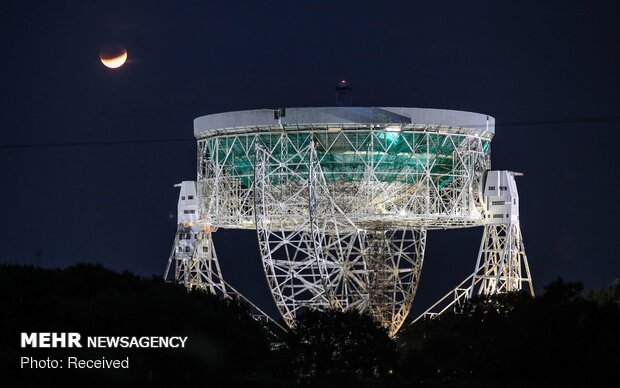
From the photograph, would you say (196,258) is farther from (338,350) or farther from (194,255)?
(338,350)

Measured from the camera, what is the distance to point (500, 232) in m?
87.4

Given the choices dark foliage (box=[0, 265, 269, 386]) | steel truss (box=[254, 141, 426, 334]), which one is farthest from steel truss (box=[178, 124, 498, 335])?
dark foliage (box=[0, 265, 269, 386])

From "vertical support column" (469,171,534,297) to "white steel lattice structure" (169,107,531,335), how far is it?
12cm

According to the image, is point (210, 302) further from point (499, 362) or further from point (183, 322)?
point (499, 362)

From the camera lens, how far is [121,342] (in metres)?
70.6

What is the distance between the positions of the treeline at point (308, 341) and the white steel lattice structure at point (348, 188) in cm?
419

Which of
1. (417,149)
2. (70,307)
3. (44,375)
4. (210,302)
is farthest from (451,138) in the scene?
(44,375)

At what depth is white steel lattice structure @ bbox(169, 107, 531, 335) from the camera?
274 feet

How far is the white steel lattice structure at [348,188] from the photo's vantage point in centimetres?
8350

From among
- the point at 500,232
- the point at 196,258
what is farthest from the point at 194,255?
the point at 500,232

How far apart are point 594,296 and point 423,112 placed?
2937 centimetres

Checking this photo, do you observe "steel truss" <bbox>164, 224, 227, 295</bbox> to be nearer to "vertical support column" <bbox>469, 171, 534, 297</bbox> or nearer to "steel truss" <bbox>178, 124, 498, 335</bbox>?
"steel truss" <bbox>178, 124, 498, 335</bbox>

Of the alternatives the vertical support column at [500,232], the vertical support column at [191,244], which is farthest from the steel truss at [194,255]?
the vertical support column at [500,232]

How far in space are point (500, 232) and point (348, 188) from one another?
8.13m
